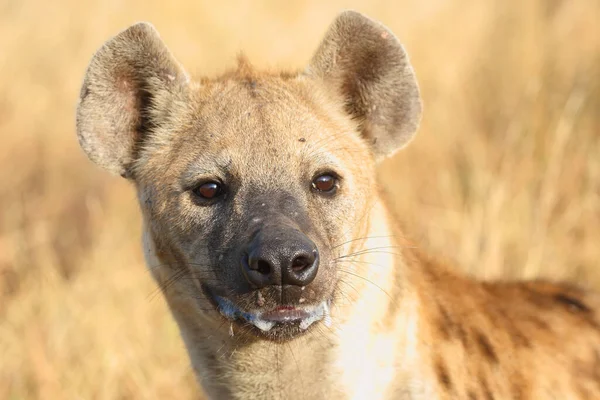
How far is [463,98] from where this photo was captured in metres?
6.18

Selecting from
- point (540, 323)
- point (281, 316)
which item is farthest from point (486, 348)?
point (281, 316)

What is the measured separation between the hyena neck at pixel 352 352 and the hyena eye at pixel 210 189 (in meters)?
0.40

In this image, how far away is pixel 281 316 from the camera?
2598 mm

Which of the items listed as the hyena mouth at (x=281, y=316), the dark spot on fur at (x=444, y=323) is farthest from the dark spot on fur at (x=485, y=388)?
the hyena mouth at (x=281, y=316)

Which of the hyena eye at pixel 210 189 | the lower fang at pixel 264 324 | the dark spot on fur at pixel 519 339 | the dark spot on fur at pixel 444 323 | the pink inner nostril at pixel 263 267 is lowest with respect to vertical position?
the dark spot on fur at pixel 519 339

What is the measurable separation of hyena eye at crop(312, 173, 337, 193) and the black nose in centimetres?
33

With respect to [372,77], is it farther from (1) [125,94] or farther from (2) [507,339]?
(2) [507,339]

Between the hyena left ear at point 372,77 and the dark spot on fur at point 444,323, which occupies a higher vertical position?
the hyena left ear at point 372,77

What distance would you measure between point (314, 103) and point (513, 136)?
248 centimetres

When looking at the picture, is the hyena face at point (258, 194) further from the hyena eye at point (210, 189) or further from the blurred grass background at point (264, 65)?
the blurred grass background at point (264, 65)

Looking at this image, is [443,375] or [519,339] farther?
[519,339]

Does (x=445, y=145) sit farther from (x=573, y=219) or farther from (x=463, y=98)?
(x=573, y=219)

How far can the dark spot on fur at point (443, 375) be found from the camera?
8.89 ft

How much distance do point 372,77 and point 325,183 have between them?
445 mm
